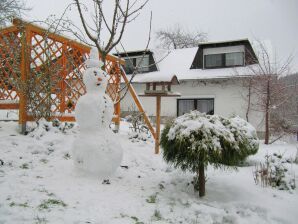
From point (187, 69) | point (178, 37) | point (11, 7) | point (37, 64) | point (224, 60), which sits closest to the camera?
point (37, 64)

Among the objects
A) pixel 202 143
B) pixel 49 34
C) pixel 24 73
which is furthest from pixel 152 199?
pixel 49 34

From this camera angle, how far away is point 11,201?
240 centimetres

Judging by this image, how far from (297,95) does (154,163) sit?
951 centimetres

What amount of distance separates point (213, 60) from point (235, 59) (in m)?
1.21

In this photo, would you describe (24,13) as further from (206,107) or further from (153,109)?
(206,107)

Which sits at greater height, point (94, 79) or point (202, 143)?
point (94, 79)

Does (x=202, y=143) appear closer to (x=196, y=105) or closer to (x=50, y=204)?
(x=50, y=204)

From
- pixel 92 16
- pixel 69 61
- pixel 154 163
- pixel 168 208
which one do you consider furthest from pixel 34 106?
pixel 168 208

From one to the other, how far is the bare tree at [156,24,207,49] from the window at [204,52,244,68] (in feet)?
36.5

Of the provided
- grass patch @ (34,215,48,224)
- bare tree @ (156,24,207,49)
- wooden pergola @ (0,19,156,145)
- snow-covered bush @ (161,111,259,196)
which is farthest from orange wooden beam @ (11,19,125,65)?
bare tree @ (156,24,207,49)

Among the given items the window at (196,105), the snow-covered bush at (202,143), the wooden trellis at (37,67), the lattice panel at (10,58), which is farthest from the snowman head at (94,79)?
the window at (196,105)

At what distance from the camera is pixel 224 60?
1391 centimetres

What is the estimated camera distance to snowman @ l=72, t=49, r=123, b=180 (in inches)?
129

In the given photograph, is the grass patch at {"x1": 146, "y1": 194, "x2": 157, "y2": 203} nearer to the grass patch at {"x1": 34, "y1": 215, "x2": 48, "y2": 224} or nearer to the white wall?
the grass patch at {"x1": 34, "y1": 215, "x2": 48, "y2": 224}
